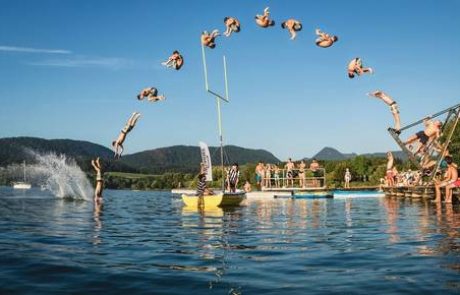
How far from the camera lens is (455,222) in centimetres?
1942

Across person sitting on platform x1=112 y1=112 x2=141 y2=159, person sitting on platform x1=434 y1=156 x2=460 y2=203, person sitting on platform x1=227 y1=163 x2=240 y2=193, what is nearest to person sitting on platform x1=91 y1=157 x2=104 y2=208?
person sitting on platform x1=112 y1=112 x2=141 y2=159

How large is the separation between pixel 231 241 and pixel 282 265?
4395 mm

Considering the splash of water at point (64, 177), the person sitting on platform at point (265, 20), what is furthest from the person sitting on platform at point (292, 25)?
the splash of water at point (64, 177)

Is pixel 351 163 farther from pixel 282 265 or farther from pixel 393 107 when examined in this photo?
pixel 282 265

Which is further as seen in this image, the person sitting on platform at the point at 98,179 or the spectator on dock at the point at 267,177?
the spectator on dock at the point at 267,177

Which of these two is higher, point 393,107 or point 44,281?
point 393,107

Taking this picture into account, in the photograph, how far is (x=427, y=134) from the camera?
3578cm

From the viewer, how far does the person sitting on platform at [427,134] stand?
35625 mm

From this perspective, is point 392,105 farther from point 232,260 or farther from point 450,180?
point 232,260

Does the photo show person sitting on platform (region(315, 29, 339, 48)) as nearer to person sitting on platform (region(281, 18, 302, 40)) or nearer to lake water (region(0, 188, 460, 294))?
person sitting on platform (region(281, 18, 302, 40))

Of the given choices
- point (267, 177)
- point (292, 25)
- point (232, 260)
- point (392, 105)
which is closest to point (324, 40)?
point (292, 25)

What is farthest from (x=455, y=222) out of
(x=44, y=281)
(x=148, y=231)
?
(x=44, y=281)

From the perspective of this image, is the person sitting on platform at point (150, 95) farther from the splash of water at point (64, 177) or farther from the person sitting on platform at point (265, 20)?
the splash of water at point (64, 177)

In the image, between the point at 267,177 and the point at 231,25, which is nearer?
the point at 231,25
